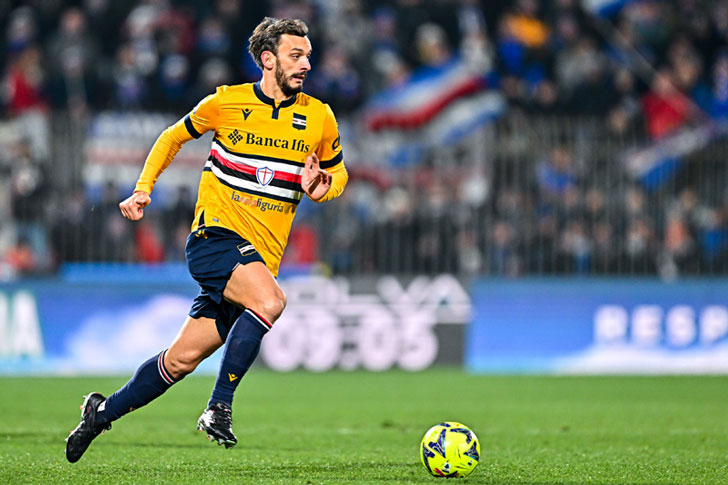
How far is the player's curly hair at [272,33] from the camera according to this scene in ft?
21.2

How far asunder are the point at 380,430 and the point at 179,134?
336 centimetres

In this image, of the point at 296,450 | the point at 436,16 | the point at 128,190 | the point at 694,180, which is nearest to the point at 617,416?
the point at 296,450

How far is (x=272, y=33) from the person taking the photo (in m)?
6.47

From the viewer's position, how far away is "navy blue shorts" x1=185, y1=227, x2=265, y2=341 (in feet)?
20.5

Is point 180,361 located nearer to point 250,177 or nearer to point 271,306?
point 271,306

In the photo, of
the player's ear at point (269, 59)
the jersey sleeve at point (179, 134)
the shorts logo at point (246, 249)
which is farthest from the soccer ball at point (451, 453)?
the player's ear at point (269, 59)

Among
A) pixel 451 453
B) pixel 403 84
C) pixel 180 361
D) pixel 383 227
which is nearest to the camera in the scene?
pixel 451 453

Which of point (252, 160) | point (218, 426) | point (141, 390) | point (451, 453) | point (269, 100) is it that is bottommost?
point (451, 453)

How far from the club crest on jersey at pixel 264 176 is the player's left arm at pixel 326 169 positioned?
238 millimetres

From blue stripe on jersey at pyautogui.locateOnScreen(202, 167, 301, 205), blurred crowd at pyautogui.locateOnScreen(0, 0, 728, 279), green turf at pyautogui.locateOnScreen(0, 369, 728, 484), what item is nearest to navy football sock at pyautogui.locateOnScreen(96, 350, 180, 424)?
green turf at pyautogui.locateOnScreen(0, 369, 728, 484)

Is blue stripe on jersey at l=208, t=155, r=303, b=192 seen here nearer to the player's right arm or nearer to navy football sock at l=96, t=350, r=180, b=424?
the player's right arm

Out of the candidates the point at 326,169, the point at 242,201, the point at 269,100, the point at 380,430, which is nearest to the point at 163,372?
the point at 242,201

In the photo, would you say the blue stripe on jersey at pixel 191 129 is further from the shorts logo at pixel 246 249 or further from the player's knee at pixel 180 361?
the player's knee at pixel 180 361

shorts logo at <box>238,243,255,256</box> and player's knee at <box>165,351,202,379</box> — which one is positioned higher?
shorts logo at <box>238,243,255,256</box>
